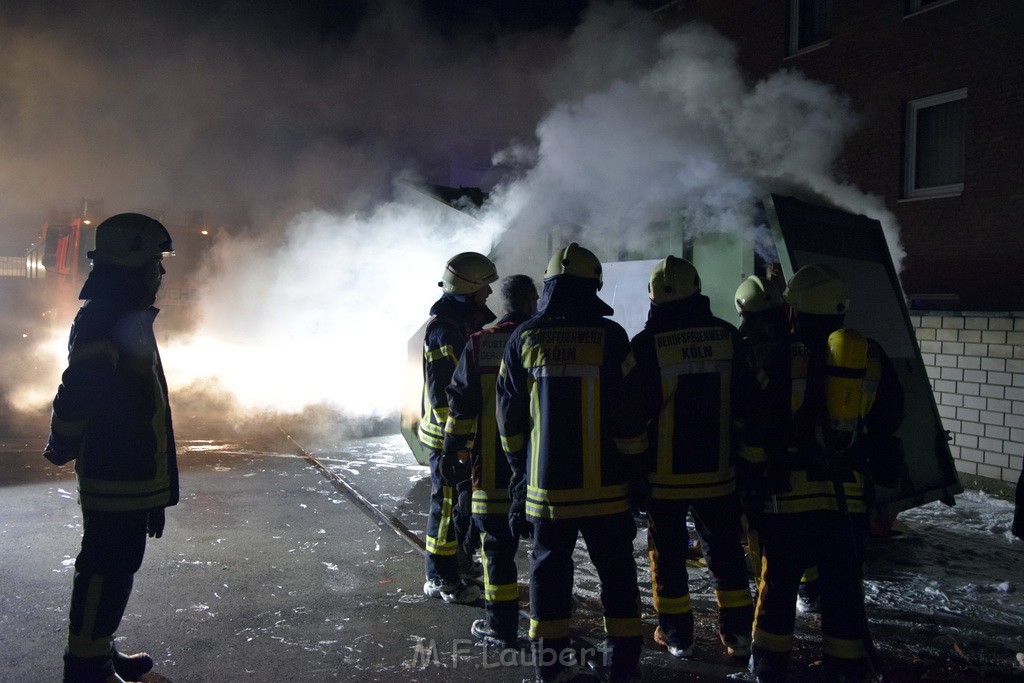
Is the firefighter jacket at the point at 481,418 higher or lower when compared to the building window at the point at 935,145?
lower

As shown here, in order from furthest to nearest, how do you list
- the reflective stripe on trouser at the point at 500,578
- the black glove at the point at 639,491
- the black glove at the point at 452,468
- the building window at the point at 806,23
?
the building window at the point at 806,23 < the black glove at the point at 452,468 < the reflective stripe on trouser at the point at 500,578 < the black glove at the point at 639,491

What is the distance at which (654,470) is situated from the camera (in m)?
3.46

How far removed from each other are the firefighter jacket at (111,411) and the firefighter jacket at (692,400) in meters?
2.17

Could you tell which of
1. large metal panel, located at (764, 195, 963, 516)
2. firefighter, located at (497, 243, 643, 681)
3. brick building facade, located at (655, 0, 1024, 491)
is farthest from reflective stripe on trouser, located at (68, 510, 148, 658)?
brick building facade, located at (655, 0, 1024, 491)

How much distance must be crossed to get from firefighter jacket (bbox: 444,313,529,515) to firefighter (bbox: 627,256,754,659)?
747mm

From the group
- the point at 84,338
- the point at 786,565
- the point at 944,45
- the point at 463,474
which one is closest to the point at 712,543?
the point at 786,565

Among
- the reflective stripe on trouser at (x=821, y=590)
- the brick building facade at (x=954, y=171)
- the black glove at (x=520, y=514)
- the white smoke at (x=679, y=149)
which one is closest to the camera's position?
the reflective stripe on trouser at (x=821, y=590)

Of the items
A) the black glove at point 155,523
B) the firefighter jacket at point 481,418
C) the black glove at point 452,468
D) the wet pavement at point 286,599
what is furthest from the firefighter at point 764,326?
the black glove at point 155,523

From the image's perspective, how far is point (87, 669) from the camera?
300 cm

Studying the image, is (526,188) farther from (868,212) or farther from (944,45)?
(944,45)

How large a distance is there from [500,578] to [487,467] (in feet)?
1.83

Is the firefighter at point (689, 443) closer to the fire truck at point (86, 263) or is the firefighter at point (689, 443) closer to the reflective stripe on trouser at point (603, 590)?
the reflective stripe on trouser at point (603, 590)

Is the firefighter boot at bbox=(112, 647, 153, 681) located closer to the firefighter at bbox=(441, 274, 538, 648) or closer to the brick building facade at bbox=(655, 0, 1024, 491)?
the firefighter at bbox=(441, 274, 538, 648)

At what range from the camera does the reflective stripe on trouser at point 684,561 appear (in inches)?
136
